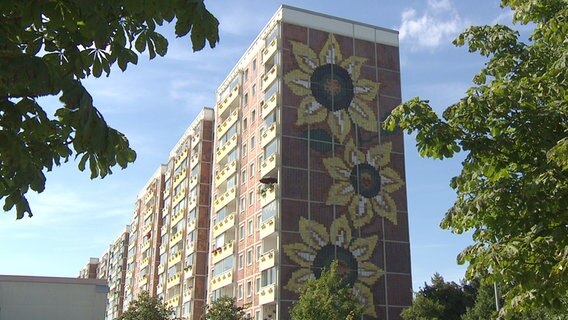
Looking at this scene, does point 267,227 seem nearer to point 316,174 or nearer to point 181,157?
point 316,174

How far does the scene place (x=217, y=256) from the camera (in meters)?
57.0

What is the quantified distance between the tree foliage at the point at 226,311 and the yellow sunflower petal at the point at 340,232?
8.56 metres

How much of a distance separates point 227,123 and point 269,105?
1089 centimetres

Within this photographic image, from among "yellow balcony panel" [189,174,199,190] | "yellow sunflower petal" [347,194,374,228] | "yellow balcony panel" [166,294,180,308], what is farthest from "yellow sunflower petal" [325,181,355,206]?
"yellow balcony panel" [166,294,180,308]

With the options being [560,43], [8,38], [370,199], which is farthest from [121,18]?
[370,199]

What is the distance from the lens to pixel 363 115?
2044 inches

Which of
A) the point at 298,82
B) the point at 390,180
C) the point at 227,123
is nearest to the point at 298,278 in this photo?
the point at 390,180

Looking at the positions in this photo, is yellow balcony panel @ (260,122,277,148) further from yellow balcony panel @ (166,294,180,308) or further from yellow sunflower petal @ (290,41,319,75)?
yellow balcony panel @ (166,294,180,308)

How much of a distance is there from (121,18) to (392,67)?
51136 mm

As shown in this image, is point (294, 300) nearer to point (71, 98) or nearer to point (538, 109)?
point (538, 109)

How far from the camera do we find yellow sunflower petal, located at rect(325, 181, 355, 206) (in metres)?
48.6

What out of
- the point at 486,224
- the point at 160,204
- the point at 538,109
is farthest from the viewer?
the point at 160,204

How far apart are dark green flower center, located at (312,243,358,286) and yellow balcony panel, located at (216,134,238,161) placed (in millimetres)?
15021

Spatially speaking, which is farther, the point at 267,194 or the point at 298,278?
the point at 267,194
